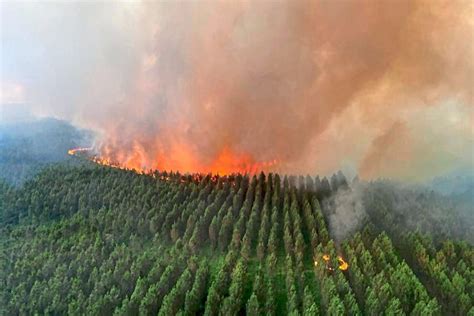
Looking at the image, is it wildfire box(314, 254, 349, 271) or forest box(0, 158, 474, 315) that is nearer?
forest box(0, 158, 474, 315)

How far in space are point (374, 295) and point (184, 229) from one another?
4590cm

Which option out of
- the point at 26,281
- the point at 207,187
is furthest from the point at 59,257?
the point at 207,187

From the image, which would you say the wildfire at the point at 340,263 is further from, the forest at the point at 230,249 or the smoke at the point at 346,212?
the smoke at the point at 346,212

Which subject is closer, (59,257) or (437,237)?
(59,257)

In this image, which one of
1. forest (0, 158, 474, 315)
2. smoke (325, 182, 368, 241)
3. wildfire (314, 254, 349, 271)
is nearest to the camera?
forest (0, 158, 474, 315)

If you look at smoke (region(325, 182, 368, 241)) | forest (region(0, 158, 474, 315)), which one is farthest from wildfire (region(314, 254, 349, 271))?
smoke (region(325, 182, 368, 241))

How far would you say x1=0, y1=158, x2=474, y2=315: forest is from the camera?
71.2m

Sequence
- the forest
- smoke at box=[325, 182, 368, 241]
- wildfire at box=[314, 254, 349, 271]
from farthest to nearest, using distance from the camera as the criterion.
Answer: smoke at box=[325, 182, 368, 241] → wildfire at box=[314, 254, 349, 271] → the forest

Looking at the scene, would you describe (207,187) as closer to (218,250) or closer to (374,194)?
(218,250)

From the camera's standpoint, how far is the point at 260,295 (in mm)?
72938

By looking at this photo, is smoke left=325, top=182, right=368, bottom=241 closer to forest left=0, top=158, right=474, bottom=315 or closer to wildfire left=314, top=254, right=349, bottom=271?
forest left=0, top=158, right=474, bottom=315

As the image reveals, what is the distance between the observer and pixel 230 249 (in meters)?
91.6

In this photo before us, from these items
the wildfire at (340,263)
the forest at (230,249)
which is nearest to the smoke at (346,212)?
the forest at (230,249)

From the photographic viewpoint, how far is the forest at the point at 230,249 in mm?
71250
